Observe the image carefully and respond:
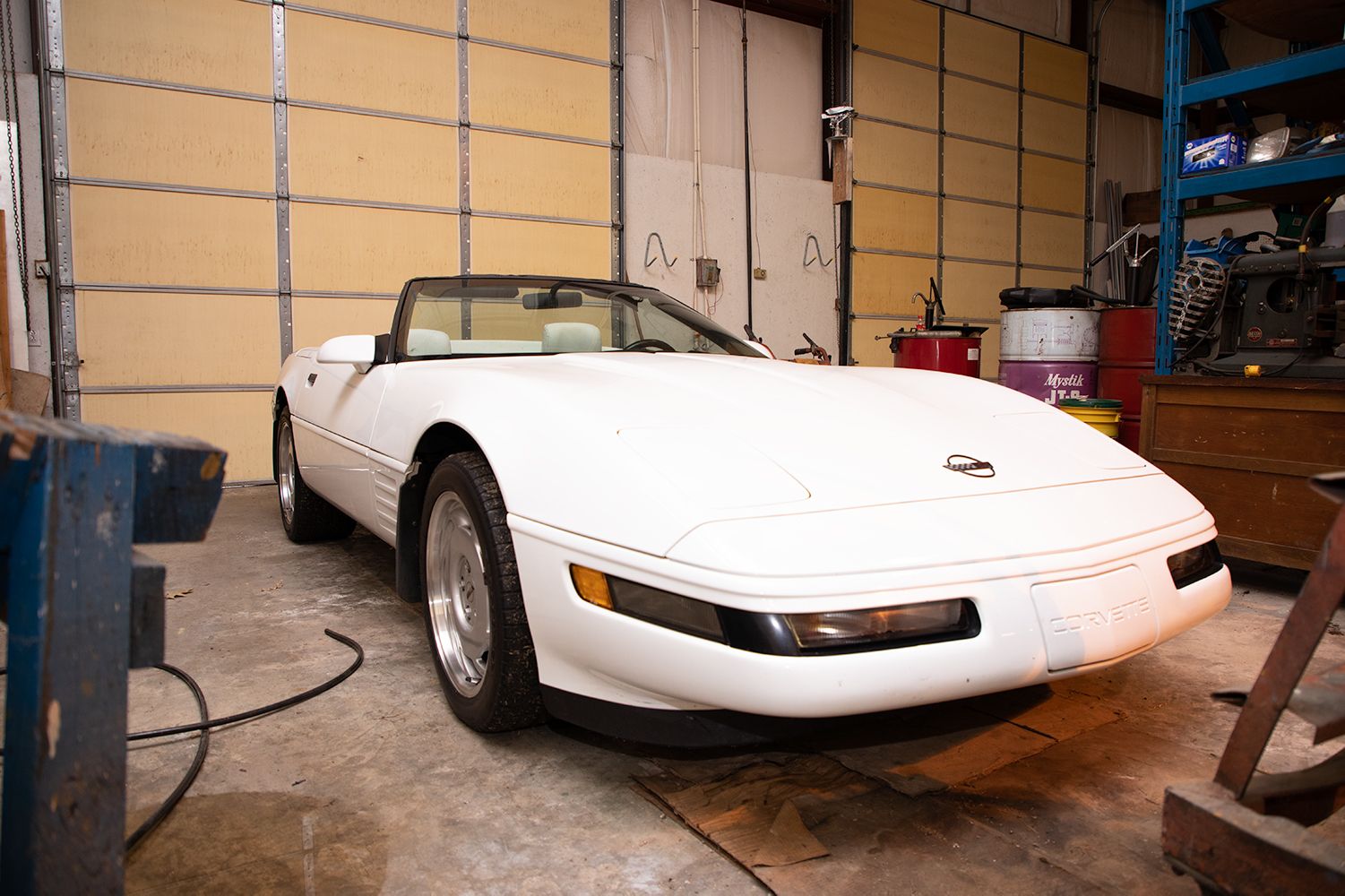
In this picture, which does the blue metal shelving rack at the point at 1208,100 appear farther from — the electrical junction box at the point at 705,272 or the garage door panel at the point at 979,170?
the garage door panel at the point at 979,170

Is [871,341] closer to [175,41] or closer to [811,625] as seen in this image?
[175,41]

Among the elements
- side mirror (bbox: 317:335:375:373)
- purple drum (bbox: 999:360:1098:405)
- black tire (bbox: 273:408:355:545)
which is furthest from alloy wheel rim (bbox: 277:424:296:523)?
purple drum (bbox: 999:360:1098:405)

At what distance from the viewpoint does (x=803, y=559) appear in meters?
1.33

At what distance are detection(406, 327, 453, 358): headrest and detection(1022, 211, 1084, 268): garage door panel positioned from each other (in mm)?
8994

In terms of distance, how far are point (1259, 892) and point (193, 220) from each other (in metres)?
6.53

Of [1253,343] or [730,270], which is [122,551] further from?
[730,270]

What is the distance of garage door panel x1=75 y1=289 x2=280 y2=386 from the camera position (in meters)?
5.60

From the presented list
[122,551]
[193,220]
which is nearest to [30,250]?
[193,220]

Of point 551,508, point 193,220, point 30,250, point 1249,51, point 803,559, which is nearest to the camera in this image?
point 803,559

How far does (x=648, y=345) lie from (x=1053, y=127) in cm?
933

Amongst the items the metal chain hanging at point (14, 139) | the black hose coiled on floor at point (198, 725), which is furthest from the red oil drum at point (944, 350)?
the metal chain hanging at point (14, 139)

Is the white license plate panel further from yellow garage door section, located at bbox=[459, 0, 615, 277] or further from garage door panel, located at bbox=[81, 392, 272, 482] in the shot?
yellow garage door section, located at bbox=[459, 0, 615, 277]

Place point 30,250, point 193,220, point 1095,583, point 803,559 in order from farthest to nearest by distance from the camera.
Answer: point 193,220
point 30,250
point 1095,583
point 803,559

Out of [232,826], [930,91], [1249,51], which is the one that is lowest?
[232,826]
